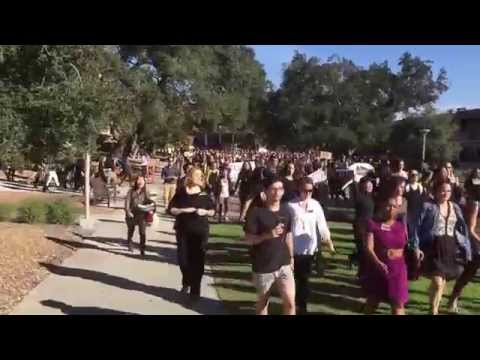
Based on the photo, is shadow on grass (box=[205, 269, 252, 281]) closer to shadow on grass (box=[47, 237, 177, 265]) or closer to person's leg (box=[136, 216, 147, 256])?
shadow on grass (box=[47, 237, 177, 265])

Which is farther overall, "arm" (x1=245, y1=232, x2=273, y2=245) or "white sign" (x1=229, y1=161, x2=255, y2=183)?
"white sign" (x1=229, y1=161, x2=255, y2=183)

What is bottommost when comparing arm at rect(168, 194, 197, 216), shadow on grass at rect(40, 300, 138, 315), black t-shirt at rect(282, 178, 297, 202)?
shadow on grass at rect(40, 300, 138, 315)

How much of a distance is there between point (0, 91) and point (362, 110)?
175 feet

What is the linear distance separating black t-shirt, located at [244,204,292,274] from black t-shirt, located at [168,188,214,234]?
5.79 feet

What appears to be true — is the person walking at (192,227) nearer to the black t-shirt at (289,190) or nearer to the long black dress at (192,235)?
the long black dress at (192,235)

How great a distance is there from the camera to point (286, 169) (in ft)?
32.3

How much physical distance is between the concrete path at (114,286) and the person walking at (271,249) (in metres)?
1.50

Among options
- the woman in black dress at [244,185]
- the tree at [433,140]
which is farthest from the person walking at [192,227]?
the tree at [433,140]

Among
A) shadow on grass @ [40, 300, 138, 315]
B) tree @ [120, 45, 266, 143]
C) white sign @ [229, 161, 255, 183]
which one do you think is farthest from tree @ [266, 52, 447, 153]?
shadow on grass @ [40, 300, 138, 315]

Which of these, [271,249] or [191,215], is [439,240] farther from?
[191,215]

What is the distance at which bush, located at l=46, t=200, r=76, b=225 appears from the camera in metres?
13.4
